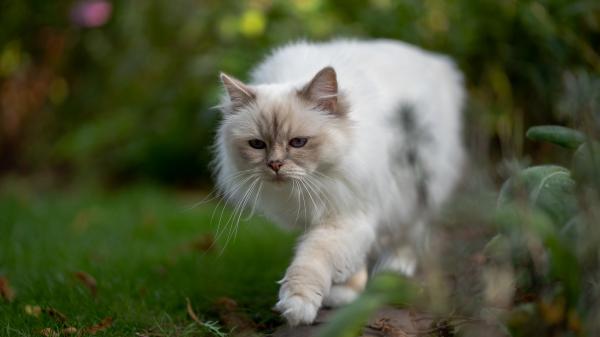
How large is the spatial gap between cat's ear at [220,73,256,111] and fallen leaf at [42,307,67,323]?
106cm

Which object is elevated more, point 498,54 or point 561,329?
point 498,54

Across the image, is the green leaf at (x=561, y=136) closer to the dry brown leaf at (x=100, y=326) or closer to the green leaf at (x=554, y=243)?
the green leaf at (x=554, y=243)

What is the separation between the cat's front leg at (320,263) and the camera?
230cm

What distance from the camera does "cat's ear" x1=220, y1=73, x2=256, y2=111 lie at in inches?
104

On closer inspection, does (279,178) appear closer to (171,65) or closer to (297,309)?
(297,309)

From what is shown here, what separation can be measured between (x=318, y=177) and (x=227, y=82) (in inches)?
21.0

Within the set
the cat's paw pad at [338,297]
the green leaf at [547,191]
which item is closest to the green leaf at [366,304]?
the green leaf at [547,191]

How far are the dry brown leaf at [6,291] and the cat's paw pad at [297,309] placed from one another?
1.33 m

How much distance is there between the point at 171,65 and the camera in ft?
20.4

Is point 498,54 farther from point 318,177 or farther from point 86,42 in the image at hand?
point 86,42

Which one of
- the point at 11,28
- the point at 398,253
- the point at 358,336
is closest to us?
the point at 358,336

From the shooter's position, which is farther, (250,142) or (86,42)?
(86,42)

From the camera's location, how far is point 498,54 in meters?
4.64

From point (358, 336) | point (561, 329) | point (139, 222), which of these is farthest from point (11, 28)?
point (561, 329)
